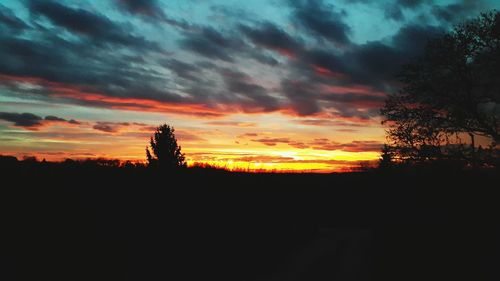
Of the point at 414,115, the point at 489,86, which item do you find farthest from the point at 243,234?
the point at 489,86

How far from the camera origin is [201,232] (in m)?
17.4

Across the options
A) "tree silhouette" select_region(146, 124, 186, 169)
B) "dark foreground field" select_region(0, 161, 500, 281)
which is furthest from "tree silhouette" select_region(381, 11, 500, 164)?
"tree silhouette" select_region(146, 124, 186, 169)

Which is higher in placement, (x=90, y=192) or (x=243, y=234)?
(x=90, y=192)

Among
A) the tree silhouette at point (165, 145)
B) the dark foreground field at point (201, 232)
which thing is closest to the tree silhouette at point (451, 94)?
the dark foreground field at point (201, 232)

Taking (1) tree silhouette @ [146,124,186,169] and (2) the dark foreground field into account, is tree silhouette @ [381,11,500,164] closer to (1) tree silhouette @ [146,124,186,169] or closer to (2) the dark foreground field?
(2) the dark foreground field

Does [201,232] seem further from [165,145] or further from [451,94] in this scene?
[165,145]

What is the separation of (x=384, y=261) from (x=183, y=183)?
9.22 meters

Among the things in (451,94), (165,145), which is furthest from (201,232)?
(165,145)

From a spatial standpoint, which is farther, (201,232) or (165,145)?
(165,145)

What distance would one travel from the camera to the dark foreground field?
1167 centimetres

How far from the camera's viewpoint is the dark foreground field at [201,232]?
38.3 ft

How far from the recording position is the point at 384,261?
19.1 metres

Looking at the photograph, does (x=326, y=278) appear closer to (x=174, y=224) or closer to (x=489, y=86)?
(x=174, y=224)

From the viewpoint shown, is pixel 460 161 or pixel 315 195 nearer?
pixel 460 161
